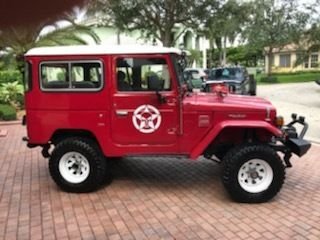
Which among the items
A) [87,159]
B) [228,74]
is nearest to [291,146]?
[87,159]

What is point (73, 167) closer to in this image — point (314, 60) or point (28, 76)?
point (28, 76)

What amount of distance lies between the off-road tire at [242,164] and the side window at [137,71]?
1.43 m

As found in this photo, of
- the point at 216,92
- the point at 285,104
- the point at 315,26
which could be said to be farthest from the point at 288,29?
the point at 216,92

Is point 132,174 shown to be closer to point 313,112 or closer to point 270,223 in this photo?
point 270,223

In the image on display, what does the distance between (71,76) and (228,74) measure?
1462 centimetres

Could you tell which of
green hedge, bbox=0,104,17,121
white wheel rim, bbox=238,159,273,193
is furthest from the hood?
green hedge, bbox=0,104,17,121

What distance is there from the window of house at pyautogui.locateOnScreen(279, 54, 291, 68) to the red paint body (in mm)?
49981

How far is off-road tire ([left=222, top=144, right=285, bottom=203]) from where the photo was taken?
549 cm

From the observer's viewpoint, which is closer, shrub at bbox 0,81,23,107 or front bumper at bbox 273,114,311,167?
front bumper at bbox 273,114,311,167

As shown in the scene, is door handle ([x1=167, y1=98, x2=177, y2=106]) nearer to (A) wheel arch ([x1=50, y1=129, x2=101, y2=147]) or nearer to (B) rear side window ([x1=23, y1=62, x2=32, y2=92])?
(A) wheel arch ([x1=50, y1=129, x2=101, y2=147])

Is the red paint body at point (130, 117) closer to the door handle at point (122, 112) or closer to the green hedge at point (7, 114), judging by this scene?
the door handle at point (122, 112)

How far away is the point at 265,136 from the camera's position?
19.2ft

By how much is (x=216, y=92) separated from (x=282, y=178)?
1.55m

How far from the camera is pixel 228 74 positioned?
782 inches
